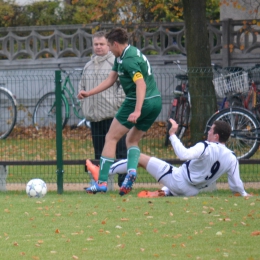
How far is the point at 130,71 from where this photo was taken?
9336mm

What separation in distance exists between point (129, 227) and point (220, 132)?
8.39 feet

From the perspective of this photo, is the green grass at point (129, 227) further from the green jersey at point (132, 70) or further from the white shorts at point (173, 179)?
the green jersey at point (132, 70)

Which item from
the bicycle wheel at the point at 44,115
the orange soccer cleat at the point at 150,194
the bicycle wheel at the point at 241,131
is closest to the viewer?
the orange soccer cleat at the point at 150,194

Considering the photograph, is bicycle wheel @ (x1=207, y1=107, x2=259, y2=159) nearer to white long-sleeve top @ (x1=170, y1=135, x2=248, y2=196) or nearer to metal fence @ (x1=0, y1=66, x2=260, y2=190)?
metal fence @ (x1=0, y1=66, x2=260, y2=190)

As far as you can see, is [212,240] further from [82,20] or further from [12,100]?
[82,20]

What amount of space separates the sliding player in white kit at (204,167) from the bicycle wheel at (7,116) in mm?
2862

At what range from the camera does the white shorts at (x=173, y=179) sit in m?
9.77

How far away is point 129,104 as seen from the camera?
31.3 feet

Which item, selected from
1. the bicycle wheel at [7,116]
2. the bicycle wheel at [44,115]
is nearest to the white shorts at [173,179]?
the bicycle wheel at [44,115]

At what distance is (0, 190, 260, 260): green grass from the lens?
6340 mm

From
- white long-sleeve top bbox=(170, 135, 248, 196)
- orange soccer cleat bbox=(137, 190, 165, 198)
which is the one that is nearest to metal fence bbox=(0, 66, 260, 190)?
orange soccer cleat bbox=(137, 190, 165, 198)

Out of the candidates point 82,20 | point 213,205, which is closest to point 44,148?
point 213,205

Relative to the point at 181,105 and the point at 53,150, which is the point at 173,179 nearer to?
the point at 53,150

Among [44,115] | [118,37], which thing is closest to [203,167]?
[118,37]
